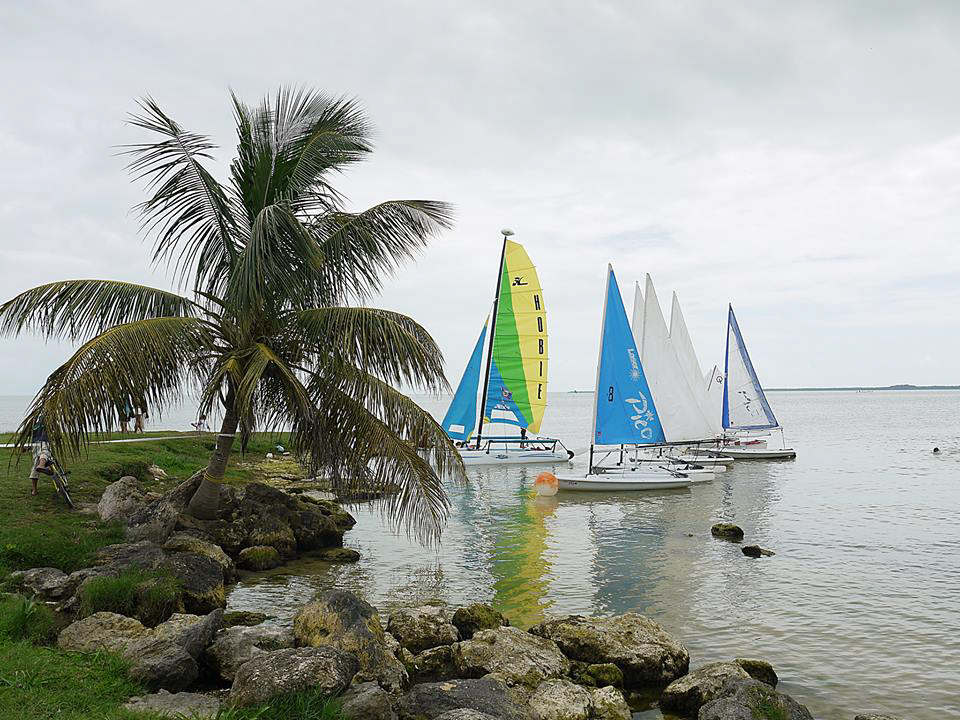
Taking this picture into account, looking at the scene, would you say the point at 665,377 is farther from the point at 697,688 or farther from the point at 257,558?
the point at 697,688

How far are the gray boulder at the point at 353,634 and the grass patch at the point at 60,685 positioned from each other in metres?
2.28

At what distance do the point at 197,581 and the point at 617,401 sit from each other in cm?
2076

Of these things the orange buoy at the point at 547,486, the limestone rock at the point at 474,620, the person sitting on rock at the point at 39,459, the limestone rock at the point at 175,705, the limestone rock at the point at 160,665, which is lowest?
the limestone rock at the point at 474,620

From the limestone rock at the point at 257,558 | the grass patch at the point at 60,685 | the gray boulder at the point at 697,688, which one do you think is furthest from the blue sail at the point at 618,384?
the grass patch at the point at 60,685

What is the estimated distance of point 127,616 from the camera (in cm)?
1003

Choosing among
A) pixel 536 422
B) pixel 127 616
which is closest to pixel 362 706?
pixel 127 616

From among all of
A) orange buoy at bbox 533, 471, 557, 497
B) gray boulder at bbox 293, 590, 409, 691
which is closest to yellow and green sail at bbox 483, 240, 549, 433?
orange buoy at bbox 533, 471, 557, 497

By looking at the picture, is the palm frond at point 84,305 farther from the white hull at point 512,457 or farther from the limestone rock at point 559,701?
the white hull at point 512,457

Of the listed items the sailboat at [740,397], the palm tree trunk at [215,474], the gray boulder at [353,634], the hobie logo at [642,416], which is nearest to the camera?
→ the gray boulder at [353,634]

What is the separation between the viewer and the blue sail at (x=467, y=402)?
37906 mm

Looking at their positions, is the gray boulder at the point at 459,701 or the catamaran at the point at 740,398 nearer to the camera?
the gray boulder at the point at 459,701

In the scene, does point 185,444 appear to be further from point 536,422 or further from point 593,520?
point 536,422

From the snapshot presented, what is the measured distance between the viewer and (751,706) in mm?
8203

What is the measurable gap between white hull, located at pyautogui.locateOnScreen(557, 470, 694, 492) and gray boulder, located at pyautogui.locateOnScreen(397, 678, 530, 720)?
2171 cm
